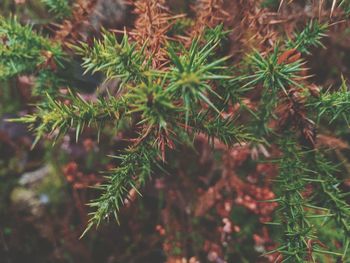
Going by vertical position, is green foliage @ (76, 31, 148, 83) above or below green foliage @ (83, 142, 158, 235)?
above

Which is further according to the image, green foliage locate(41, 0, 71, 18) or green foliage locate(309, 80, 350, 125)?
green foliage locate(41, 0, 71, 18)

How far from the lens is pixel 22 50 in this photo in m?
1.27

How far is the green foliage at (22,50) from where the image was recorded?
1.23 m

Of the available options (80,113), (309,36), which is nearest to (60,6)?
(80,113)

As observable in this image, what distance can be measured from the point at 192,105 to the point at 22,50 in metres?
0.74

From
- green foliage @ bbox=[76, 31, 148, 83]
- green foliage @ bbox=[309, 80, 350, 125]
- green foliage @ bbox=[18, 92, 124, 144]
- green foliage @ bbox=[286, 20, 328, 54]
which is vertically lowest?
green foliage @ bbox=[309, 80, 350, 125]

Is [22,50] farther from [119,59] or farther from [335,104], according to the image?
[335,104]

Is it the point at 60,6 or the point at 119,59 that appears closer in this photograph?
the point at 119,59

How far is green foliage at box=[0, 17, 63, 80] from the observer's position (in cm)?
123

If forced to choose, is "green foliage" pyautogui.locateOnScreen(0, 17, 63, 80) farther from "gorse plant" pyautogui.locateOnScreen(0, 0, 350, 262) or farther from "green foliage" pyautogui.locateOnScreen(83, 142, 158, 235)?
"green foliage" pyautogui.locateOnScreen(83, 142, 158, 235)

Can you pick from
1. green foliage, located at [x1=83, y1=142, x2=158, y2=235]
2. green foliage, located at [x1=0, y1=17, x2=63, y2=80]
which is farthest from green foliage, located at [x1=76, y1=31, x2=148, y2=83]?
green foliage, located at [x1=0, y1=17, x2=63, y2=80]

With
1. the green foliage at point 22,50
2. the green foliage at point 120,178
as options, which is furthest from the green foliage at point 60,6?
the green foliage at point 120,178

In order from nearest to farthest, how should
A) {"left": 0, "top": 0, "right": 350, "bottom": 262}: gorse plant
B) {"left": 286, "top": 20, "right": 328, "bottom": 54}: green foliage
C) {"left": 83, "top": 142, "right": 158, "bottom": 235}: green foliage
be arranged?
1. {"left": 0, "top": 0, "right": 350, "bottom": 262}: gorse plant
2. {"left": 83, "top": 142, "right": 158, "bottom": 235}: green foliage
3. {"left": 286, "top": 20, "right": 328, "bottom": 54}: green foliage

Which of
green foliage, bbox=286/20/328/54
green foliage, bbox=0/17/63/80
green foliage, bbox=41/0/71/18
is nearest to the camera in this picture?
green foliage, bbox=286/20/328/54
